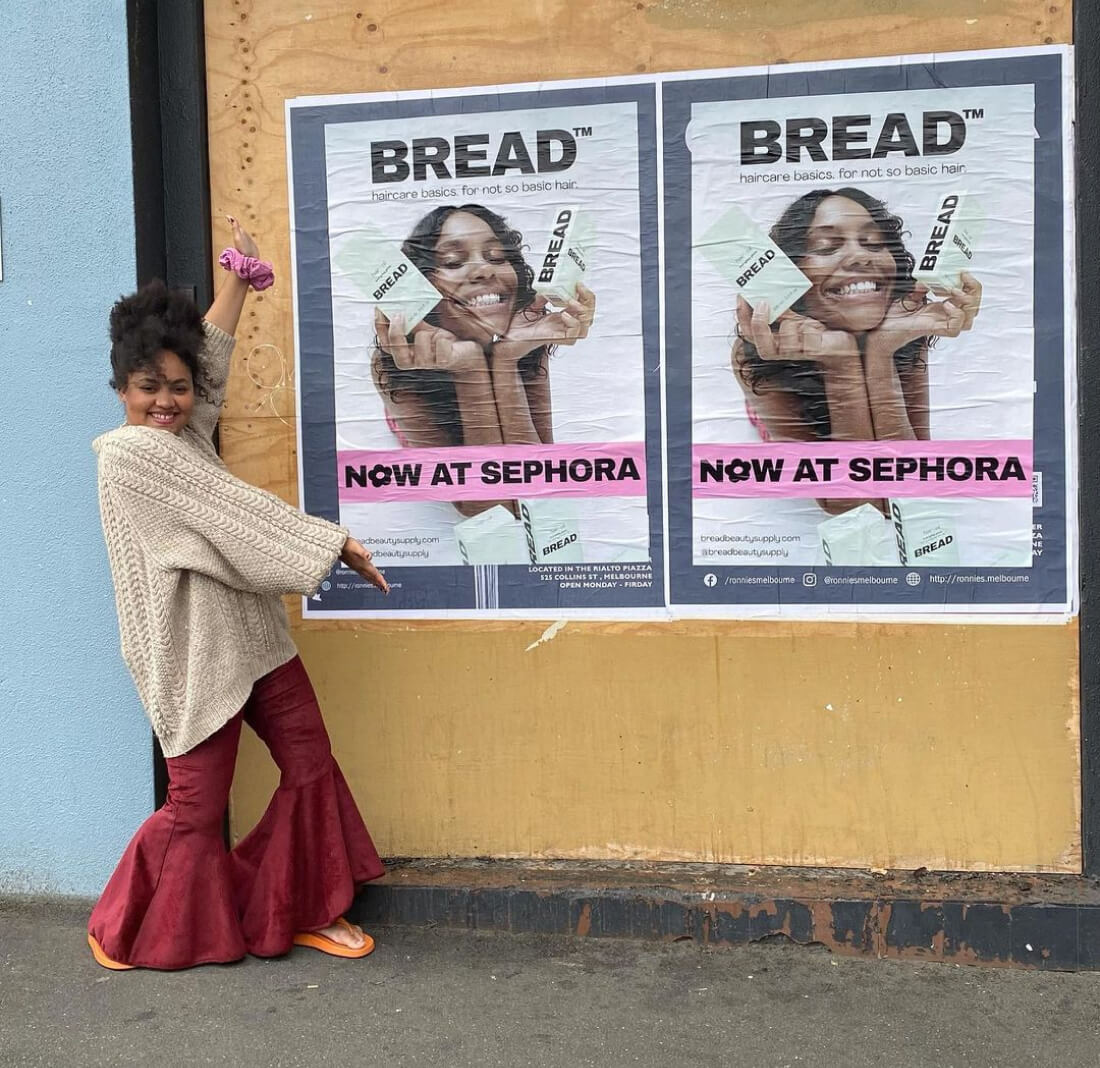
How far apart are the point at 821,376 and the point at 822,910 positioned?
5.16ft

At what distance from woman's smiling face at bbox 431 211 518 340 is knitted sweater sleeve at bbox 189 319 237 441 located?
2.26ft

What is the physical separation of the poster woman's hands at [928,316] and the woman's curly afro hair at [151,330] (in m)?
1.96

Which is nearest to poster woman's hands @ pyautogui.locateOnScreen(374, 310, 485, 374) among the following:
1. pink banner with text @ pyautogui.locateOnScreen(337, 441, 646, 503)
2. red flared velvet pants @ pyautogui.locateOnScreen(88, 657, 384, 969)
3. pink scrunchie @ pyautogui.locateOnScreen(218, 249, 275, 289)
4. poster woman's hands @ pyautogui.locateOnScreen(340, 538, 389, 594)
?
pink banner with text @ pyautogui.locateOnScreen(337, 441, 646, 503)

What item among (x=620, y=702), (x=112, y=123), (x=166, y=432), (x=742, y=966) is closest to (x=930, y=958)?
(x=742, y=966)

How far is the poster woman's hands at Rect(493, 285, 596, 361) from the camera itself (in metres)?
3.52

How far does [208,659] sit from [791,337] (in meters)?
1.93

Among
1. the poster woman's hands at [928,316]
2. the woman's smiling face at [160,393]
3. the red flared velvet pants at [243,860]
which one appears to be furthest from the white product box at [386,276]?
the poster woman's hands at [928,316]

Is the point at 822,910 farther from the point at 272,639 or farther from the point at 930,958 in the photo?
the point at 272,639

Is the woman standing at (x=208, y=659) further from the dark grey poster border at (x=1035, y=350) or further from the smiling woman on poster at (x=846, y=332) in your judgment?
the smiling woman on poster at (x=846, y=332)

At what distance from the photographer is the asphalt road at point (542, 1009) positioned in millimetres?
2809

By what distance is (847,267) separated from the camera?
11.2ft

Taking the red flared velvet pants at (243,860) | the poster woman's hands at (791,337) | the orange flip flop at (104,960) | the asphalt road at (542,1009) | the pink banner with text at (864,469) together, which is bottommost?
the asphalt road at (542,1009)

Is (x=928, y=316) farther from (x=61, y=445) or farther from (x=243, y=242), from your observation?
(x=61, y=445)

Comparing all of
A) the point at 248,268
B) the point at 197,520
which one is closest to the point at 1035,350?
the point at 248,268
